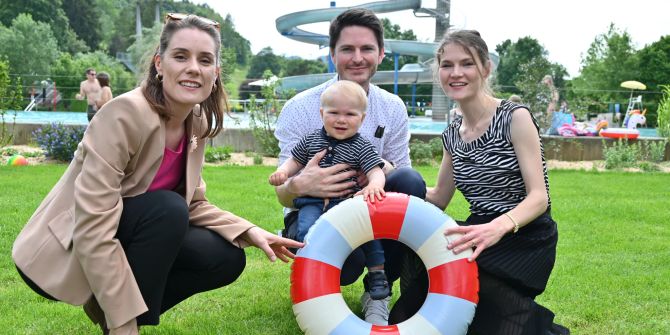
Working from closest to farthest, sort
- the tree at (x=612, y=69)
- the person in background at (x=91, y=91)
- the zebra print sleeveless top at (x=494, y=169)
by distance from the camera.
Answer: the zebra print sleeveless top at (x=494, y=169) → the person in background at (x=91, y=91) → the tree at (x=612, y=69)

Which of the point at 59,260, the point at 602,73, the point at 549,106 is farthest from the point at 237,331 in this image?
the point at 602,73

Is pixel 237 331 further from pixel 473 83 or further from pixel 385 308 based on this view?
pixel 473 83

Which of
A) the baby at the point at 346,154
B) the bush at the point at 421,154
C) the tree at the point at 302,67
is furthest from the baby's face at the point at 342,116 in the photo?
the tree at the point at 302,67

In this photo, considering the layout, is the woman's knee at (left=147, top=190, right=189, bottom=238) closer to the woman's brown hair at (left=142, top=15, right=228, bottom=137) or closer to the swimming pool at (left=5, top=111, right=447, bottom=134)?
the woman's brown hair at (left=142, top=15, right=228, bottom=137)

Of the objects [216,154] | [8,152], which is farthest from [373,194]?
[8,152]

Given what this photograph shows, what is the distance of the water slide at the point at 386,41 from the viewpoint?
65.8 feet

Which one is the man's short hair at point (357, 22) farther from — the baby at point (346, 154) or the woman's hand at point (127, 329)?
the woman's hand at point (127, 329)

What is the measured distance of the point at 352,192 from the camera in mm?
2562

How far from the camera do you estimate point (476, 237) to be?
2.20 meters

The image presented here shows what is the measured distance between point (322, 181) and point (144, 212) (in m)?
0.74

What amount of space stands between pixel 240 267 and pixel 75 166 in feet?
2.34

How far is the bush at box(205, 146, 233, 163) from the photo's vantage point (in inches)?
360

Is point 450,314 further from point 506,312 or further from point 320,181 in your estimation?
point 320,181

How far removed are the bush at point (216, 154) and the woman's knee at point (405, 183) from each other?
6.87 m
